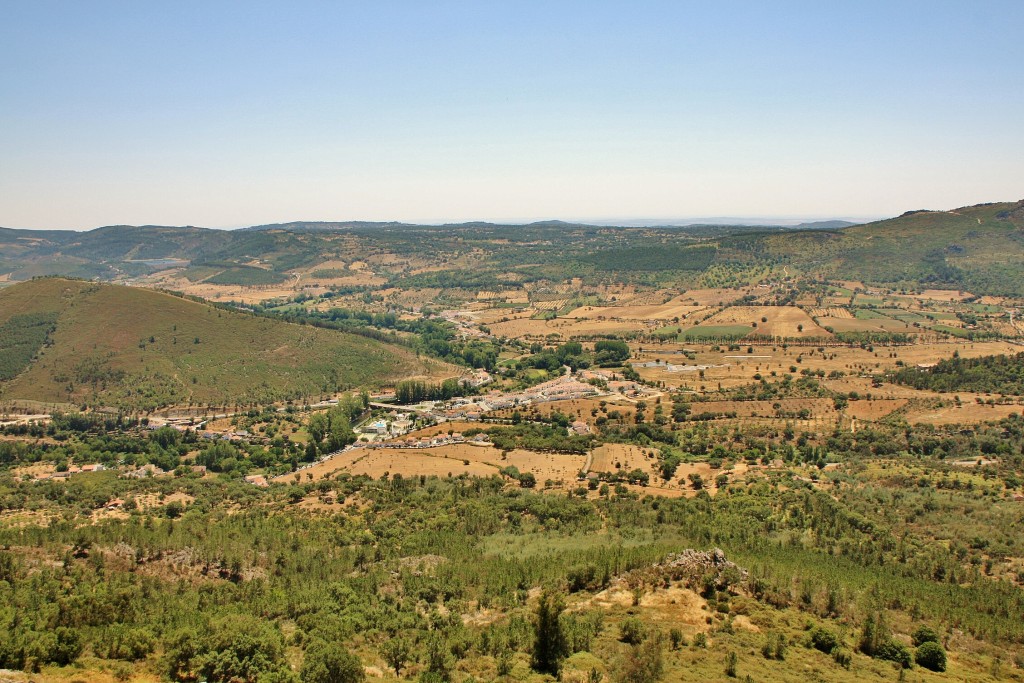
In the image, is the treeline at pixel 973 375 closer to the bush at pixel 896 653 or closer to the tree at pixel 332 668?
the bush at pixel 896 653

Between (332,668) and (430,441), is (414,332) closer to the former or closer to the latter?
(430,441)

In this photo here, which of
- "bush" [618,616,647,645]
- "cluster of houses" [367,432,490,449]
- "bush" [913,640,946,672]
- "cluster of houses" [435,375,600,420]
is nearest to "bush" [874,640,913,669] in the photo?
"bush" [913,640,946,672]

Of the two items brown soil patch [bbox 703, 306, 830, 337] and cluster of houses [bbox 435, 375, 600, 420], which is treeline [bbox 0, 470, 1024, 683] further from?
brown soil patch [bbox 703, 306, 830, 337]

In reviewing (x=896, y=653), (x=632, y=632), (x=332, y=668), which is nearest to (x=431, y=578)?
(x=632, y=632)

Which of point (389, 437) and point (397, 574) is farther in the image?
point (389, 437)

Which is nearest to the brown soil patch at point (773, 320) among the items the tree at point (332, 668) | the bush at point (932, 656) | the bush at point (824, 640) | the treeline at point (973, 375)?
the treeline at point (973, 375)

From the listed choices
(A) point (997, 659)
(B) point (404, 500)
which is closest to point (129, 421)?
(B) point (404, 500)

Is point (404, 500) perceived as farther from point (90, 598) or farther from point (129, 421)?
point (129, 421)
